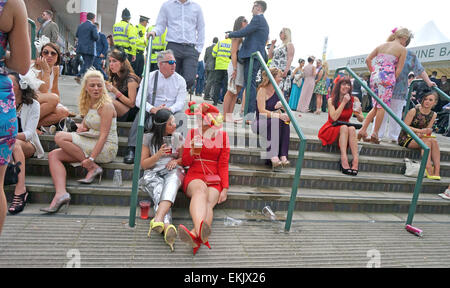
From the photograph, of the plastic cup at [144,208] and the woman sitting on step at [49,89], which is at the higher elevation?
the woman sitting on step at [49,89]

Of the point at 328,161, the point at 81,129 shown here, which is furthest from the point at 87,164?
the point at 328,161

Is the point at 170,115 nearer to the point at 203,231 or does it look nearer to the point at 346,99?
the point at 203,231

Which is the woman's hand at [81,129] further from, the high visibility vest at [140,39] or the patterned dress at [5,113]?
the high visibility vest at [140,39]

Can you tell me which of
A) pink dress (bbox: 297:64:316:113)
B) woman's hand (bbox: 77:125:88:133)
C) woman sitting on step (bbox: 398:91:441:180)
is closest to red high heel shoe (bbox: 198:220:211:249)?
woman's hand (bbox: 77:125:88:133)

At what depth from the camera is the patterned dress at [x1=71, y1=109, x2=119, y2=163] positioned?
3.00 meters

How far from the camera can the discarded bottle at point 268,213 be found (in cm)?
308

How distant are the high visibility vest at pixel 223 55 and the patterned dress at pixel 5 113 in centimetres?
556

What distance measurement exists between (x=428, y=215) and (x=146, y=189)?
352 cm

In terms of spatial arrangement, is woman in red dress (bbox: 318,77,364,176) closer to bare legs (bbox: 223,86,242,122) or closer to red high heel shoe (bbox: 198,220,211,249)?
bare legs (bbox: 223,86,242,122)

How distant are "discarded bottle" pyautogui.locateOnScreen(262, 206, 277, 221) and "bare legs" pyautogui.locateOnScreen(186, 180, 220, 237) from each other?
0.60 m

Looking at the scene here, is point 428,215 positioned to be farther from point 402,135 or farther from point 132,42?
point 132,42

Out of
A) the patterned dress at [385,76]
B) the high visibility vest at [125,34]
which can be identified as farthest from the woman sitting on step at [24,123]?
the patterned dress at [385,76]
